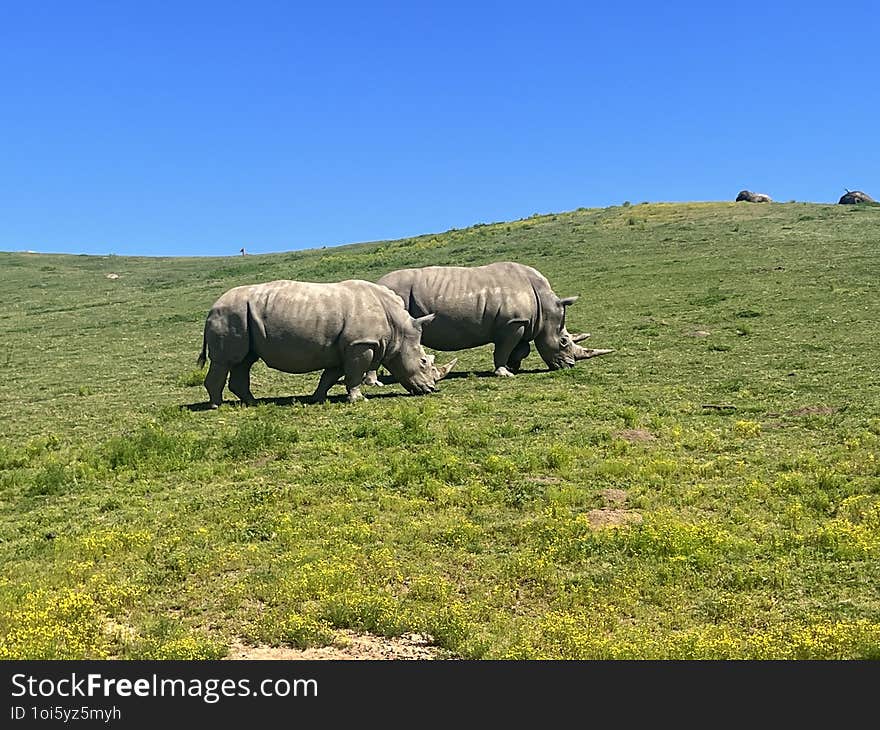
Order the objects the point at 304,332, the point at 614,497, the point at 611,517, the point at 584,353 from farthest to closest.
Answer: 1. the point at 584,353
2. the point at 304,332
3. the point at 614,497
4. the point at 611,517

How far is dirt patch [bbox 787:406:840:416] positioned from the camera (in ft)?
55.2

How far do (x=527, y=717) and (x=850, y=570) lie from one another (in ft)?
15.3

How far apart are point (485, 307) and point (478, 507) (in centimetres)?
1101

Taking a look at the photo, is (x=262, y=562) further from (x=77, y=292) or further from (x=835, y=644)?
(x=77, y=292)

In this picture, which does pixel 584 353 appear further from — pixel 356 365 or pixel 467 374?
pixel 356 365

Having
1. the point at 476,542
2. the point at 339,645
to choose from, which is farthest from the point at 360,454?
the point at 339,645

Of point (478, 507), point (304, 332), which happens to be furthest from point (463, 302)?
point (478, 507)

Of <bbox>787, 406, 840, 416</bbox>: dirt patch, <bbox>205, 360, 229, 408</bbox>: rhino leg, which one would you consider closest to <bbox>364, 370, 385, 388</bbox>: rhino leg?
<bbox>205, 360, 229, 408</bbox>: rhino leg

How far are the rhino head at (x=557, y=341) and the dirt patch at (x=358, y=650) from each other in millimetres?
15443

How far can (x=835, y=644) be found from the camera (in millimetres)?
8039

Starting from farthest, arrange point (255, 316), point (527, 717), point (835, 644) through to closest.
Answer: point (255, 316) → point (835, 644) → point (527, 717)

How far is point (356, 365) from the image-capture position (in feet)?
61.8

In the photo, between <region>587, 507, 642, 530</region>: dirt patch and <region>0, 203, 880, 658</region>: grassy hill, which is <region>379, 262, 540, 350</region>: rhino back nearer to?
<region>0, 203, 880, 658</region>: grassy hill

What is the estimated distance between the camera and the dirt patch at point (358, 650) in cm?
816
